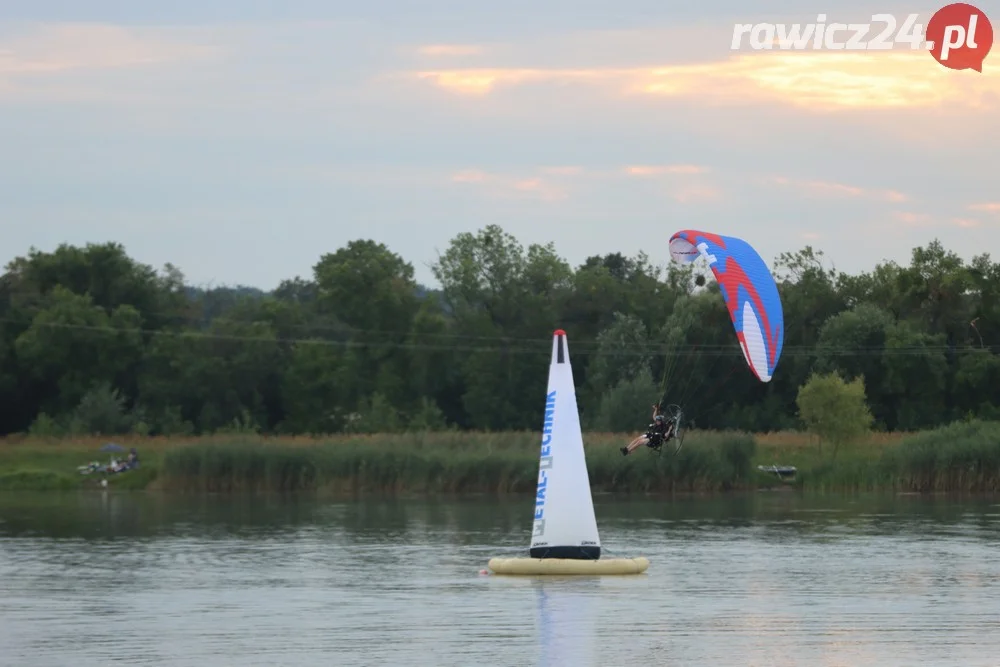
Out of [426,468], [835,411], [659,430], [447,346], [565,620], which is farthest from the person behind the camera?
[447,346]

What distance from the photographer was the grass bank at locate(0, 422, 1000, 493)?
47250 mm

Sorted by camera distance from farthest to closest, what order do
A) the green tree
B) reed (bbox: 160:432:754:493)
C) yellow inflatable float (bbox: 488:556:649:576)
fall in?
the green tree, reed (bbox: 160:432:754:493), yellow inflatable float (bbox: 488:556:649:576)

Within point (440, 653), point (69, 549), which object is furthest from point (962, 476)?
point (440, 653)

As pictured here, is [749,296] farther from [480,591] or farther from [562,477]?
[480,591]

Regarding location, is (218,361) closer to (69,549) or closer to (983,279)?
(983,279)

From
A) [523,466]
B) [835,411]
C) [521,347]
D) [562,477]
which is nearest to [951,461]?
[835,411]

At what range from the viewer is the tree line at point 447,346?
63.1m

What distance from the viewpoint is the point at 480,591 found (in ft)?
85.1

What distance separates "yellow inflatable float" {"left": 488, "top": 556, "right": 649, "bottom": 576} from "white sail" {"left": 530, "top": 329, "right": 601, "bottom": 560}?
21 centimetres

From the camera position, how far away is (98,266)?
245ft

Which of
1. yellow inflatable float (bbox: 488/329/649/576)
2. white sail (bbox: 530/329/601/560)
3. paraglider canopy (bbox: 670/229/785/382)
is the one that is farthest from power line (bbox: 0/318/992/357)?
white sail (bbox: 530/329/601/560)

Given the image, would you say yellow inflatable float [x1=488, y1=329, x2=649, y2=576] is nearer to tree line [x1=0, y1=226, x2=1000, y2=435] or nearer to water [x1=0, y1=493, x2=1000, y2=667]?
water [x1=0, y1=493, x2=1000, y2=667]

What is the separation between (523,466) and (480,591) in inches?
863

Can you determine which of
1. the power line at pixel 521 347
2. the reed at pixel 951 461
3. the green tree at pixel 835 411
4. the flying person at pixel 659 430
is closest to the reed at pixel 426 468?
the reed at pixel 951 461
